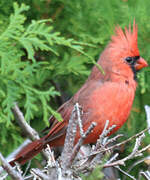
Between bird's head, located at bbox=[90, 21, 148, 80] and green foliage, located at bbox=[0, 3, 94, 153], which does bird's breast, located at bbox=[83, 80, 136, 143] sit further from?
green foliage, located at bbox=[0, 3, 94, 153]

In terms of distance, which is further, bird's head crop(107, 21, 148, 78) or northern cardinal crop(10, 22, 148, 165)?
bird's head crop(107, 21, 148, 78)

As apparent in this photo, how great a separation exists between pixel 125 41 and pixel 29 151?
2.90 ft

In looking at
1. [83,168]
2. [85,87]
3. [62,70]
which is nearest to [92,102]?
[85,87]

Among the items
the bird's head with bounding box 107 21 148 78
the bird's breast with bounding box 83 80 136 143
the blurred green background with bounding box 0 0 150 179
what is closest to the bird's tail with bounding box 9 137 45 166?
the blurred green background with bounding box 0 0 150 179

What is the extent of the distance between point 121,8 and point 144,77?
0.46 meters

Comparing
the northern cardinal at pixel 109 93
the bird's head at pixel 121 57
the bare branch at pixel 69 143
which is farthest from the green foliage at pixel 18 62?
the bare branch at pixel 69 143

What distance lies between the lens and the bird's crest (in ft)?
8.43

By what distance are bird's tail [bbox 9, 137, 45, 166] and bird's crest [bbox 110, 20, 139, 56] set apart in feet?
2.42

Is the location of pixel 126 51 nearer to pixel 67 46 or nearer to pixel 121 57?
pixel 121 57

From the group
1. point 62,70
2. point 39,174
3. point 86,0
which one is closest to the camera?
point 39,174

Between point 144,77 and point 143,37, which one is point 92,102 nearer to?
point 144,77

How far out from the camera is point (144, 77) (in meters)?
2.60

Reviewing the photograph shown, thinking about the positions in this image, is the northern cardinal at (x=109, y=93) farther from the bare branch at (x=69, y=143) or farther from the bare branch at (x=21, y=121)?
the bare branch at (x=69, y=143)

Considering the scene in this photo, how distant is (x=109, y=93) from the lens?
2500 mm
